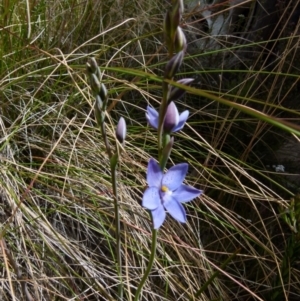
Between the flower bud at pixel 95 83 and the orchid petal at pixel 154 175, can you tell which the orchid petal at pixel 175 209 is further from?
the flower bud at pixel 95 83

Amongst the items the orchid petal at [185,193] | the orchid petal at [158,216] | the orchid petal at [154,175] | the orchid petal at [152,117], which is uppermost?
the orchid petal at [152,117]

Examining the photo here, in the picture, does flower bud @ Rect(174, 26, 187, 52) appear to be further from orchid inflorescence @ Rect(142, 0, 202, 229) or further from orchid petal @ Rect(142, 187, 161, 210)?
orchid petal @ Rect(142, 187, 161, 210)

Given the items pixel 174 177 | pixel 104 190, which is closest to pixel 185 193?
pixel 174 177

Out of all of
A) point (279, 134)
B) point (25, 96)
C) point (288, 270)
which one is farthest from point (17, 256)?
point (279, 134)

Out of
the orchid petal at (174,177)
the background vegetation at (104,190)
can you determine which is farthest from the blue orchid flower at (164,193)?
the background vegetation at (104,190)

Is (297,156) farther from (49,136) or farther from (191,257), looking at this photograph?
(49,136)
